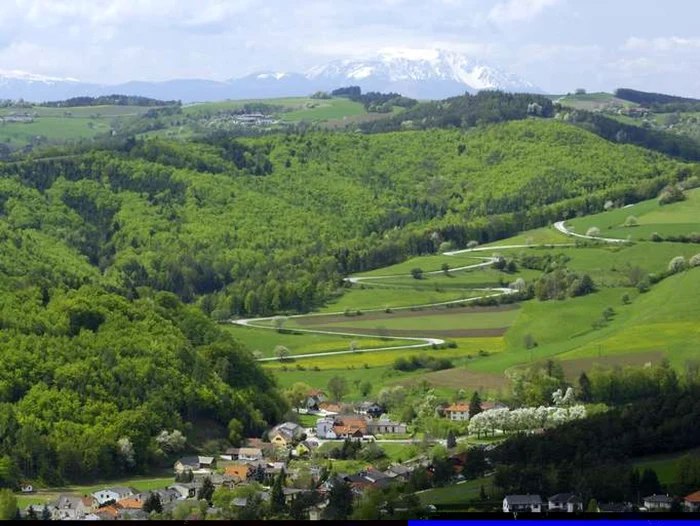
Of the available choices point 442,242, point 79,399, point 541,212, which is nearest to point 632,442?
point 79,399

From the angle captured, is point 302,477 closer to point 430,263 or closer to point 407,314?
point 407,314

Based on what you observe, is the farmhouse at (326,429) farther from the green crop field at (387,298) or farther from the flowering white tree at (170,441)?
the green crop field at (387,298)

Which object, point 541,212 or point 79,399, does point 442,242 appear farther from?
point 79,399

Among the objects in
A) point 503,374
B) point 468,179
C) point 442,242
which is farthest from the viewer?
point 468,179

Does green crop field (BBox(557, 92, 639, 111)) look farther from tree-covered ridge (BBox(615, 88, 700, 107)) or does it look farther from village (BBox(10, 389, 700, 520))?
village (BBox(10, 389, 700, 520))

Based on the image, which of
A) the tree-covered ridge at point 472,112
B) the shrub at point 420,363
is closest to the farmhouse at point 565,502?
the shrub at point 420,363

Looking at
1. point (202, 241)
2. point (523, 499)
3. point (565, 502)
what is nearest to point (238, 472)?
point (523, 499)

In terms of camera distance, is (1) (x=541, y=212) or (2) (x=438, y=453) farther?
(1) (x=541, y=212)
